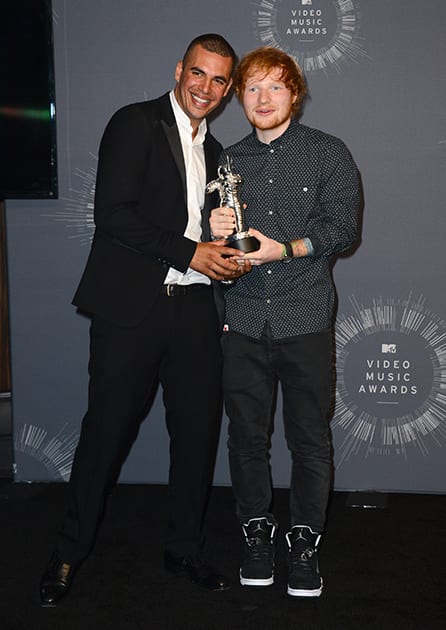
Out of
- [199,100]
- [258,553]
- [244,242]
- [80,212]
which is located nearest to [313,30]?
[199,100]

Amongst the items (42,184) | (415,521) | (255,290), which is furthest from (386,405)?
(42,184)

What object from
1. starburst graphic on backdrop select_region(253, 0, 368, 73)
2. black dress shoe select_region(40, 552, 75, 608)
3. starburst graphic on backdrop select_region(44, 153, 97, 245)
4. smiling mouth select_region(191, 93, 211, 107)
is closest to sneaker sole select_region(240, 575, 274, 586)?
black dress shoe select_region(40, 552, 75, 608)

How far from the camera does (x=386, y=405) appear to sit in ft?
11.0

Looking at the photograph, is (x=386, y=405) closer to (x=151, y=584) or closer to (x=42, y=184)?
(x=151, y=584)

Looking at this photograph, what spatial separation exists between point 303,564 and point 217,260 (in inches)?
36.6

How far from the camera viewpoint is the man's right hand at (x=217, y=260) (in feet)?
7.46

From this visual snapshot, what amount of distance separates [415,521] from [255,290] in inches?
47.4

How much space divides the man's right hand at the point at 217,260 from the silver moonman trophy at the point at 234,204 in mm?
24

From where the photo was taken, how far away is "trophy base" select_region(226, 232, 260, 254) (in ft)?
7.39

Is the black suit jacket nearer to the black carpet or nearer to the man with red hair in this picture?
the man with red hair

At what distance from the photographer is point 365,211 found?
3279mm

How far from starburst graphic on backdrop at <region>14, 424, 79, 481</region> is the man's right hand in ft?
4.82

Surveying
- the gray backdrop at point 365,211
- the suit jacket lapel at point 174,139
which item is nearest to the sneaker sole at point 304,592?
the gray backdrop at point 365,211

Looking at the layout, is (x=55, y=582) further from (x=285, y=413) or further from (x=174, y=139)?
(x=174, y=139)
